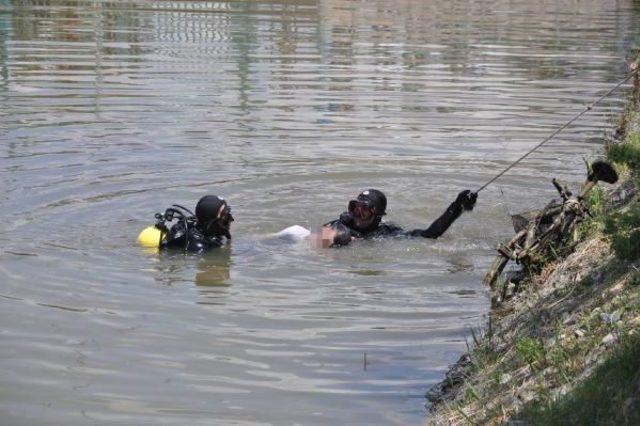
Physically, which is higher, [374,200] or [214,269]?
[374,200]

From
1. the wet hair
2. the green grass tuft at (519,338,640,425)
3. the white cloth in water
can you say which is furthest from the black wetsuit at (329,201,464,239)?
the green grass tuft at (519,338,640,425)

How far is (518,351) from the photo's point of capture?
22.1ft

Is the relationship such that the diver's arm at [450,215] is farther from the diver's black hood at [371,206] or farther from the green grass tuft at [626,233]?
the green grass tuft at [626,233]

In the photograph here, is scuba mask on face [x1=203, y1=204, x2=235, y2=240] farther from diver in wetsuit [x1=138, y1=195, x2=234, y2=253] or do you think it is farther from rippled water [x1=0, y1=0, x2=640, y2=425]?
rippled water [x1=0, y1=0, x2=640, y2=425]

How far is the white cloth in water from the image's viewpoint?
11.3 m

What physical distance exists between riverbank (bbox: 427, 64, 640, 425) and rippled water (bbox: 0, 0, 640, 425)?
39 centimetres

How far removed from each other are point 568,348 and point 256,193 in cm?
701

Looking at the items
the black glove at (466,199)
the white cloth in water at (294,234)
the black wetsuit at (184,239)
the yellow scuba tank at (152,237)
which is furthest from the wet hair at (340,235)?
the yellow scuba tank at (152,237)

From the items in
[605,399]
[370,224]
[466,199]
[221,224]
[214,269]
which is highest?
[605,399]

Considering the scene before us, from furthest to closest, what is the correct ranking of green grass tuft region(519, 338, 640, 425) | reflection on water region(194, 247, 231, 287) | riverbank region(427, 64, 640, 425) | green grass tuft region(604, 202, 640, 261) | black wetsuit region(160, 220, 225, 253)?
black wetsuit region(160, 220, 225, 253) → reflection on water region(194, 247, 231, 287) → green grass tuft region(604, 202, 640, 261) → riverbank region(427, 64, 640, 425) → green grass tuft region(519, 338, 640, 425)

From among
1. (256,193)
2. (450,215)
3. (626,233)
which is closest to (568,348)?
(626,233)

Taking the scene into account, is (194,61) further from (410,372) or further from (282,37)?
(410,372)

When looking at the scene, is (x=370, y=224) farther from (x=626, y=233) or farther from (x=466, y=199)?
(x=626, y=233)

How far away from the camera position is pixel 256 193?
13.1 metres
